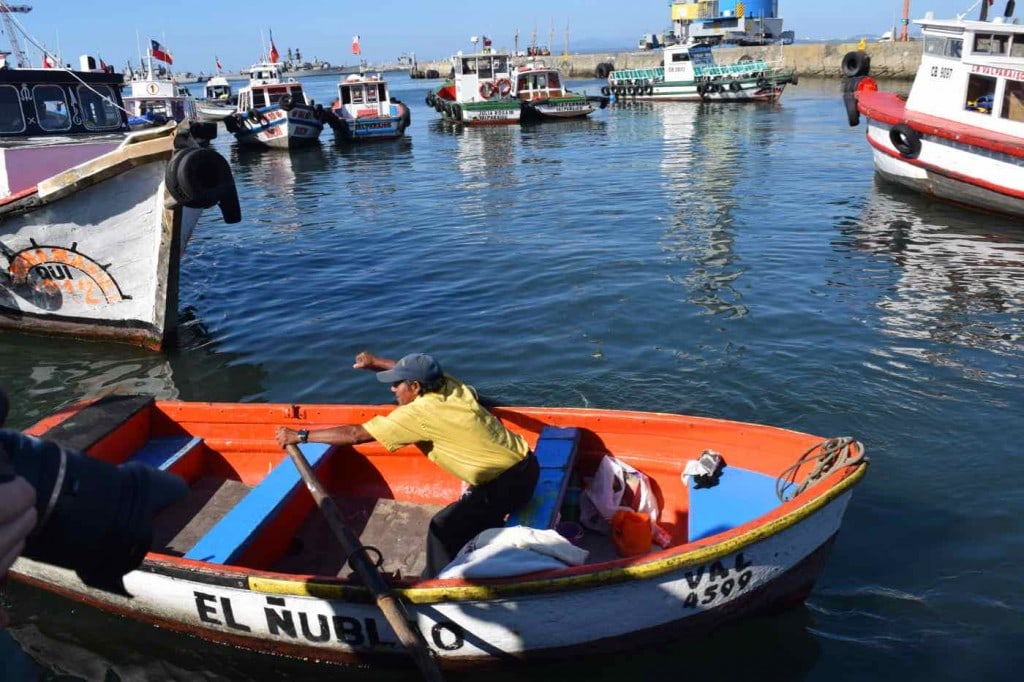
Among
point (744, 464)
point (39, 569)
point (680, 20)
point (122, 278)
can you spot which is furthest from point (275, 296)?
point (680, 20)

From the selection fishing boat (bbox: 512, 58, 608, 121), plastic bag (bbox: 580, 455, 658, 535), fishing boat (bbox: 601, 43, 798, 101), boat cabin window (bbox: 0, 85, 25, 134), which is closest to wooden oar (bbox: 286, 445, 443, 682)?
plastic bag (bbox: 580, 455, 658, 535)

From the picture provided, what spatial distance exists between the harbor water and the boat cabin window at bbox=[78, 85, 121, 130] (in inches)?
124

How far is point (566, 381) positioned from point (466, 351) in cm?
180

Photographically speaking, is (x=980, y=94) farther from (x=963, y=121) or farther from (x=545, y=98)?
(x=545, y=98)

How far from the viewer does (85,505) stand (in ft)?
8.87

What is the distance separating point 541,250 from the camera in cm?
1602

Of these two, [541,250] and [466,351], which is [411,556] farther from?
[541,250]

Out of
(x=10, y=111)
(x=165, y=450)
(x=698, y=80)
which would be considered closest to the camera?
(x=165, y=450)

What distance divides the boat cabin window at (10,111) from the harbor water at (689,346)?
3.92 meters

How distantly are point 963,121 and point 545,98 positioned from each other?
27745 mm

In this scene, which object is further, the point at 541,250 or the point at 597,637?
the point at 541,250

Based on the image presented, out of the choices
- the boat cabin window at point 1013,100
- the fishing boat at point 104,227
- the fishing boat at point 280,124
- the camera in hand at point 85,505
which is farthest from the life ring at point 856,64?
the camera in hand at point 85,505

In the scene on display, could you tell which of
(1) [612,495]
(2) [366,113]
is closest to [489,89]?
(2) [366,113]

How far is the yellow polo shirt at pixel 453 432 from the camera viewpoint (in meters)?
5.57
